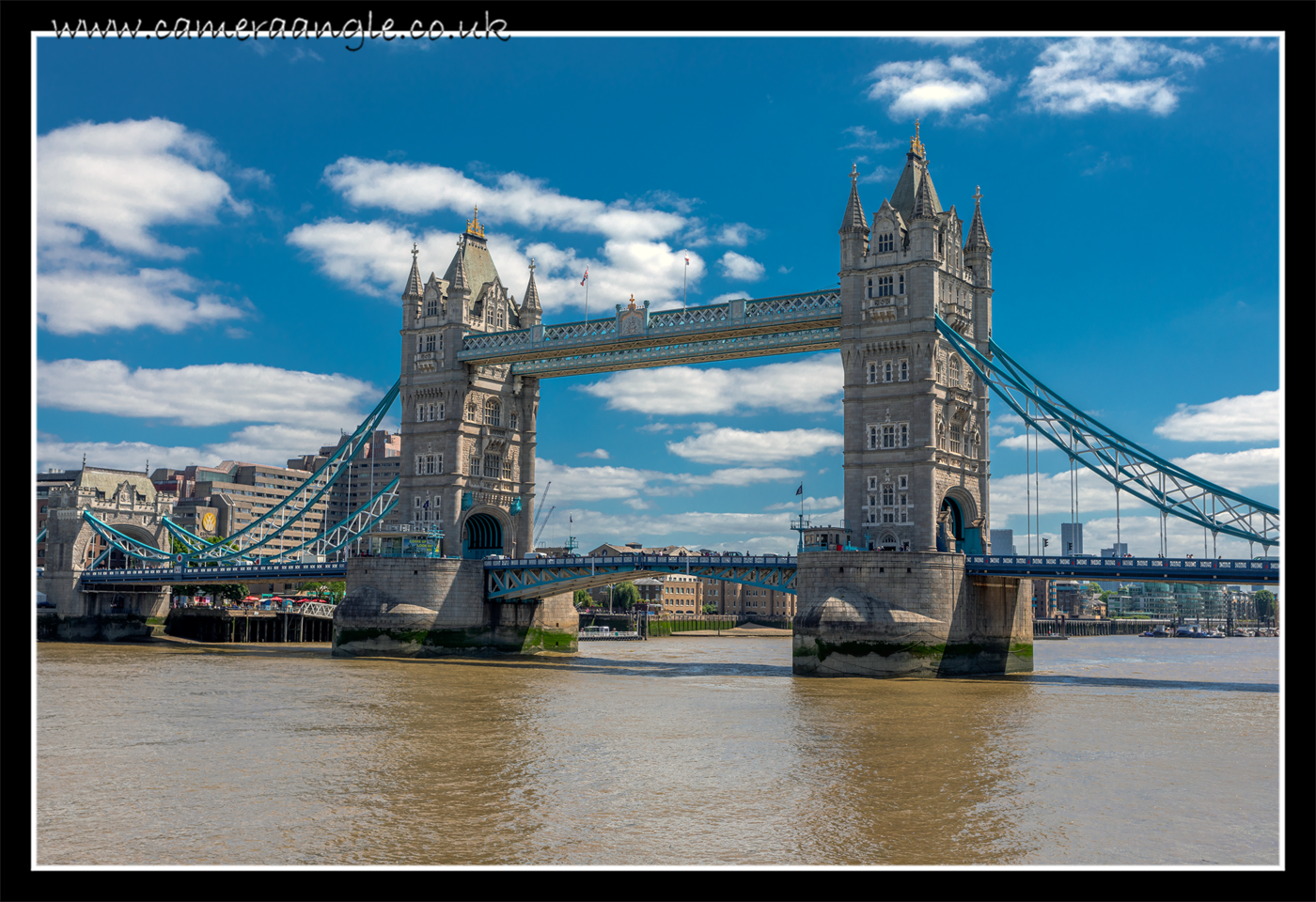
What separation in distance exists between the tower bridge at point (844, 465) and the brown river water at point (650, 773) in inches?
228

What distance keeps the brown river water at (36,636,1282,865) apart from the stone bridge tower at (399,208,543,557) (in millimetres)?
27391

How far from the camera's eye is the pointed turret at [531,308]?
84.9m

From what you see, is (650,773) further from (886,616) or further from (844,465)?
(844,465)

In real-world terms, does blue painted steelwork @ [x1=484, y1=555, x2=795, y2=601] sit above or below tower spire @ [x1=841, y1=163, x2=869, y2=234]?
below

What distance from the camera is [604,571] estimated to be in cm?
6956

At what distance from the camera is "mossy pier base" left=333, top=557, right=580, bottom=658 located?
2817 inches

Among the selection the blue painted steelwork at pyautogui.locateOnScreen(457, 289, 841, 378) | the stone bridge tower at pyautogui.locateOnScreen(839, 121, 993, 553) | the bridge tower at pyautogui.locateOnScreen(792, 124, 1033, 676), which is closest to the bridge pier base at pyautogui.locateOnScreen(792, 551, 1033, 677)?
the bridge tower at pyautogui.locateOnScreen(792, 124, 1033, 676)

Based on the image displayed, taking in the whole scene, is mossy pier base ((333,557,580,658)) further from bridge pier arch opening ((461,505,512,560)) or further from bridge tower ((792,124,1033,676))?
bridge tower ((792,124,1033,676))

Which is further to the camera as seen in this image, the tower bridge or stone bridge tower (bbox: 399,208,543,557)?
stone bridge tower (bbox: 399,208,543,557)

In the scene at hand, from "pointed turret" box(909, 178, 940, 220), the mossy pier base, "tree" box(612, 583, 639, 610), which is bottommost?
"tree" box(612, 583, 639, 610)

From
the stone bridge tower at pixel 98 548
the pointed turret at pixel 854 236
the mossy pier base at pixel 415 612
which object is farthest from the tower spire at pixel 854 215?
the stone bridge tower at pixel 98 548

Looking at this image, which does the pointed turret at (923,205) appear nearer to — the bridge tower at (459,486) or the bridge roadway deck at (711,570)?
the bridge roadway deck at (711,570)

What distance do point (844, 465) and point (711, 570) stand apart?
376 inches
